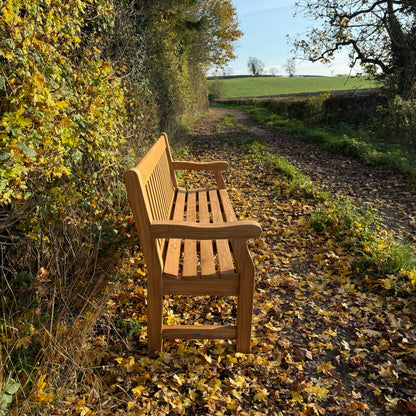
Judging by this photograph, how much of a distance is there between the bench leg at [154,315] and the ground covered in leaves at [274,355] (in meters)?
0.10

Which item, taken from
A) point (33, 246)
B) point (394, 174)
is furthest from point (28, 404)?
point (394, 174)

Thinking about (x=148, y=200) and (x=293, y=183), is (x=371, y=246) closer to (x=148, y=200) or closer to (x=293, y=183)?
(x=293, y=183)

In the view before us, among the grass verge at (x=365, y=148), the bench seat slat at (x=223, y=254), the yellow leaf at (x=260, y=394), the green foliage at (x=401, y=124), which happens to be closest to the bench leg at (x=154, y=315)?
the bench seat slat at (x=223, y=254)

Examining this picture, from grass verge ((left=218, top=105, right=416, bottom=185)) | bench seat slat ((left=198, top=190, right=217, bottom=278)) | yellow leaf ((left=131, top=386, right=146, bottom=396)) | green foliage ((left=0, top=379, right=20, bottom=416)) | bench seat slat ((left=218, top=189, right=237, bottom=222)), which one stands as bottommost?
yellow leaf ((left=131, top=386, right=146, bottom=396))

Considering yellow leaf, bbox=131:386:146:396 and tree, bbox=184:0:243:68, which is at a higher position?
tree, bbox=184:0:243:68

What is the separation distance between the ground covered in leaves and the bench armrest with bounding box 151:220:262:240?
0.86 m

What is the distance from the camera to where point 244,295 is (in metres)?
2.38

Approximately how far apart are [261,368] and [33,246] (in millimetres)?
2015

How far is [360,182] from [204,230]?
603cm

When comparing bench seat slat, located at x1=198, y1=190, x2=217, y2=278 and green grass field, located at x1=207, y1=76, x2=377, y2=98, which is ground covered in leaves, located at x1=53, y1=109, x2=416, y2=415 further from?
green grass field, located at x1=207, y1=76, x2=377, y2=98

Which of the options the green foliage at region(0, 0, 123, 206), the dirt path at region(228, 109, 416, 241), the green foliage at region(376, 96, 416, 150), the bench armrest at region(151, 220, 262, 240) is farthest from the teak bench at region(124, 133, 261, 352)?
the green foliage at region(376, 96, 416, 150)

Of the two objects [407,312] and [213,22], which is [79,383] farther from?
[213,22]

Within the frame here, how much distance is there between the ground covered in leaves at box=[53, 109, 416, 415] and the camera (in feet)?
7.10

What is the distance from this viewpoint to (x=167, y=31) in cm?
969
